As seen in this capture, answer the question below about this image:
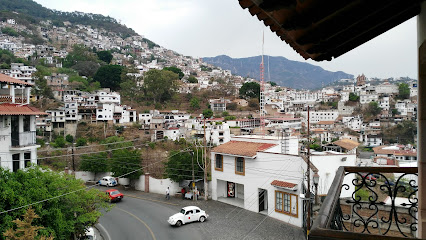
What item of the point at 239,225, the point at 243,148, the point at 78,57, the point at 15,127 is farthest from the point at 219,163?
the point at 78,57

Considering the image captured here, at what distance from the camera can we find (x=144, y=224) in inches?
595

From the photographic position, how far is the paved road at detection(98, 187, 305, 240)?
44.5ft

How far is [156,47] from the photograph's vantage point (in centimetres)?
19262

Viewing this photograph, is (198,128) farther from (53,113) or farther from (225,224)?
(225,224)

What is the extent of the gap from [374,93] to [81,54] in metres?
92.0

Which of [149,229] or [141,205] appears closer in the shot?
[149,229]

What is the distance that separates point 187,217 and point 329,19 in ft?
48.3

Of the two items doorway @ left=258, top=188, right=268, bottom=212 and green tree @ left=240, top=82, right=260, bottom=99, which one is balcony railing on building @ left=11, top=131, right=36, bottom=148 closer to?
doorway @ left=258, top=188, right=268, bottom=212

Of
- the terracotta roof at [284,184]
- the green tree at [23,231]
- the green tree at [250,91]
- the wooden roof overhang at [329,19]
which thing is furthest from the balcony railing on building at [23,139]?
the green tree at [250,91]

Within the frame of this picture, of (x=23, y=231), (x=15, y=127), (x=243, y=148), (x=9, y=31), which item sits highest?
(x=9, y=31)

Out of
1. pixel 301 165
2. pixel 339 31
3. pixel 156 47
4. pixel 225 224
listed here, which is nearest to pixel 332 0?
pixel 339 31

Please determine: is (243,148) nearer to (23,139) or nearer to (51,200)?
(51,200)

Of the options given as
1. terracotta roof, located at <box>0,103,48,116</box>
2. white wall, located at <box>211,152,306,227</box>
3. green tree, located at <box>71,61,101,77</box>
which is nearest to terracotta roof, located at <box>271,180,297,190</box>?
white wall, located at <box>211,152,306,227</box>

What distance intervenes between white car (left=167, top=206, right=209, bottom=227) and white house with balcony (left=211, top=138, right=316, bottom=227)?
1.87m
